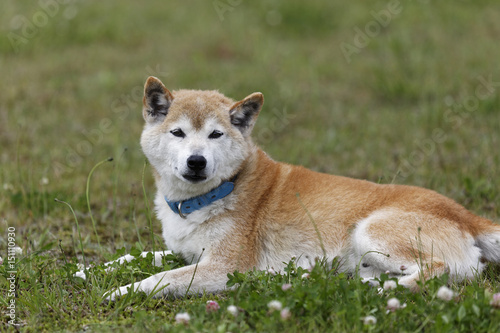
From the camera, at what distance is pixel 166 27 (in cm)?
1224

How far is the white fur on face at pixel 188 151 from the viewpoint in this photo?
392 cm

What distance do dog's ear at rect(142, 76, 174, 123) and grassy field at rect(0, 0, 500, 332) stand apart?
0.42m

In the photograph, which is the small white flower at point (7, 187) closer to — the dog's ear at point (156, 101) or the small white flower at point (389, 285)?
the dog's ear at point (156, 101)

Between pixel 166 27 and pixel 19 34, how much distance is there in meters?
3.18

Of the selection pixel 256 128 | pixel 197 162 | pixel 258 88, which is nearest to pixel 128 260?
pixel 197 162

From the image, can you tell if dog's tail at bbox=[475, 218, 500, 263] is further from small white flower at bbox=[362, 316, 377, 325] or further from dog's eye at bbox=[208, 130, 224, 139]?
dog's eye at bbox=[208, 130, 224, 139]

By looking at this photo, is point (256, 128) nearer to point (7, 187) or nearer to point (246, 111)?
point (7, 187)

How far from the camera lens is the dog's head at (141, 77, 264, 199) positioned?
393cm

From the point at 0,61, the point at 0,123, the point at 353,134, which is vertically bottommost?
the point at 353,134

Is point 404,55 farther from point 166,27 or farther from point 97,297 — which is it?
point 97,297

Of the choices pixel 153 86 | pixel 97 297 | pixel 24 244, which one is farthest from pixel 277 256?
pixel 24 244

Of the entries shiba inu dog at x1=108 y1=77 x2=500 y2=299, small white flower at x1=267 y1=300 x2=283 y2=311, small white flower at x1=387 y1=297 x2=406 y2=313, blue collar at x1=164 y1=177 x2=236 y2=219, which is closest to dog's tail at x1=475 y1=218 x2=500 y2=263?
shiba inu dog at x1=108 y1=77 x2=500 y2=299

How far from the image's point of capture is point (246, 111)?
4.25 meters

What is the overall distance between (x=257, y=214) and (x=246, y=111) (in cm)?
84
